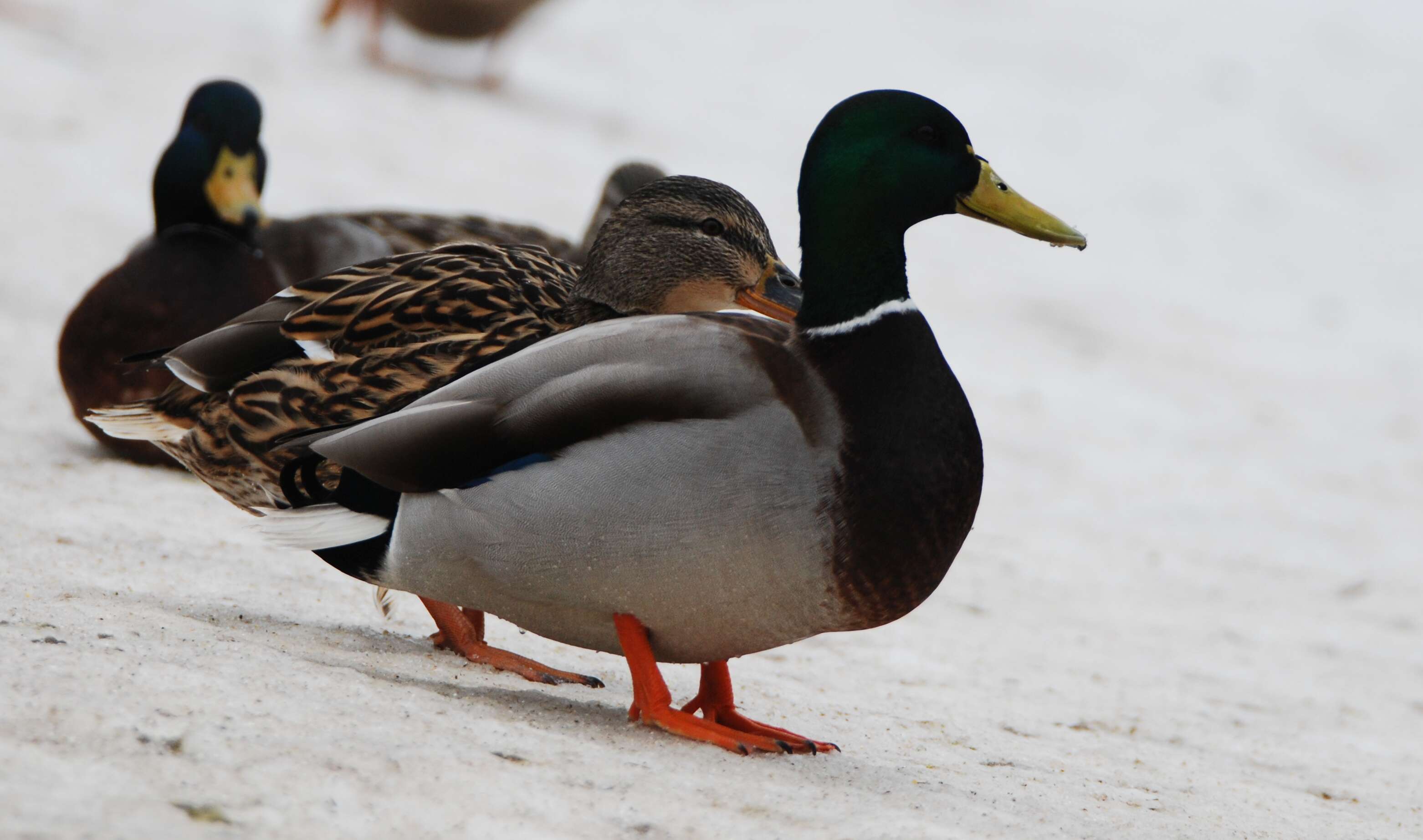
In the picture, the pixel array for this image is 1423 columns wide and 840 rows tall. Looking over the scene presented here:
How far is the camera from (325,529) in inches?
123

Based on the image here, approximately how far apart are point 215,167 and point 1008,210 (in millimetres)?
3479

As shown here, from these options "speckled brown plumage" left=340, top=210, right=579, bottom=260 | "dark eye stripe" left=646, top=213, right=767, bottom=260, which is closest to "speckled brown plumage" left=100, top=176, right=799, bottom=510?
"dark eye stripe" left=646, top=213, right=767, bottom=260

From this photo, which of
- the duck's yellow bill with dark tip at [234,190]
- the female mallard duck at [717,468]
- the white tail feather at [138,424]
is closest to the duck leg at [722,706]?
the female mallard duck at [717,468]

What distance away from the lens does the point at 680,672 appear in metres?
4.06

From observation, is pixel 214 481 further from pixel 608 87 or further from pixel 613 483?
pixel 608 87

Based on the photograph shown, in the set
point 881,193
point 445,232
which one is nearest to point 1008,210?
point 881,193

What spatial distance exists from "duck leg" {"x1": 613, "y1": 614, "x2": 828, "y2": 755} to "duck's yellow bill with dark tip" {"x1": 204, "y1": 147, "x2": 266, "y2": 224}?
3223 millimetres

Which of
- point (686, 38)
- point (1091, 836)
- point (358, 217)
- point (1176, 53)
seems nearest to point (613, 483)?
point (1091, 836)

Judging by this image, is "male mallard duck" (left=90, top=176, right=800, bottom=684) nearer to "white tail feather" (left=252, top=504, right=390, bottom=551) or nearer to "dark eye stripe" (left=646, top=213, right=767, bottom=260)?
"dark eye stripe" (left=646, top=213, right=767, bottom=260)

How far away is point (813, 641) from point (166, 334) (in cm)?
234

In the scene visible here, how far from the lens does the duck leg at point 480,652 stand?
11.6ft

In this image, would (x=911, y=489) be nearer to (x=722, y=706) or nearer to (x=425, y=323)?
(x=722, y=706)

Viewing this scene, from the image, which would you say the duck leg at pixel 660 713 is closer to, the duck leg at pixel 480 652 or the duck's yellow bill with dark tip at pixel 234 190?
the duck leg at pixel 480 652

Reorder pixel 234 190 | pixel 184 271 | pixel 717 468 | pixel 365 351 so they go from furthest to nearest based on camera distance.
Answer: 1. pixel 234 190
2. pixel 184 271
3. pixel 365 351
4. pixel 717 468
